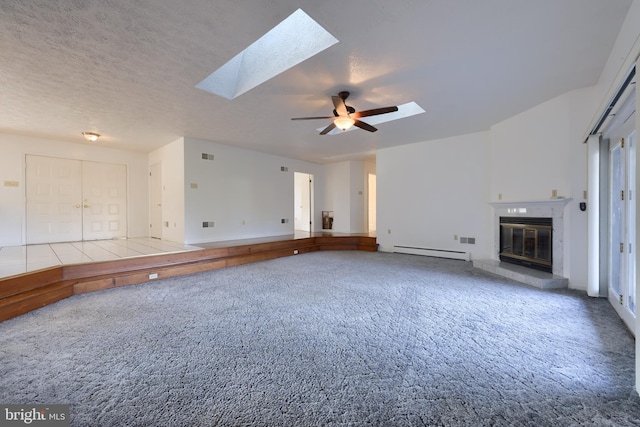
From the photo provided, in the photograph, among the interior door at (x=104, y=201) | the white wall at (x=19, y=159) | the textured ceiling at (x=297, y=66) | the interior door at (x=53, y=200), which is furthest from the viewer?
the interior door at (x=104, y=201)

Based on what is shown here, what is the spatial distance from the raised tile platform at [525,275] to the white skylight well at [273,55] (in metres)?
4.18

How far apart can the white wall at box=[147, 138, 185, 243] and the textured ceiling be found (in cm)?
126

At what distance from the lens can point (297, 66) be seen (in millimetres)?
2852

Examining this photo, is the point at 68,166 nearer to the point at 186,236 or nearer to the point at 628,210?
the point at 186,236

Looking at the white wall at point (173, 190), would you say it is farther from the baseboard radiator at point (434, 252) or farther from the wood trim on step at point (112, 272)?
the baseboard radiator at point (434, 252)

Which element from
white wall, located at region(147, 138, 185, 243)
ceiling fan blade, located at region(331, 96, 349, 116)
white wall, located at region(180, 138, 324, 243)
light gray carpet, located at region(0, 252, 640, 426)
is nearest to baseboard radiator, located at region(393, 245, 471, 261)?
light gray carpet, located at region(0, 252, 640, 426)

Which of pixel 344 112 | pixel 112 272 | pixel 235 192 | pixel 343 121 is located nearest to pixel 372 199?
pixel 235 192

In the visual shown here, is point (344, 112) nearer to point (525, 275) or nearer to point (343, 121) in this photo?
point (343, 121)

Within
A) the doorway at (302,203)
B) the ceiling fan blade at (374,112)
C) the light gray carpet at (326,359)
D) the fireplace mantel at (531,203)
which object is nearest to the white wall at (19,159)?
the light gray carpet at (326,359)

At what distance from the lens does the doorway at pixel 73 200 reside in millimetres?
5812

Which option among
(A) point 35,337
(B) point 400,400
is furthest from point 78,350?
(B) point 400,400

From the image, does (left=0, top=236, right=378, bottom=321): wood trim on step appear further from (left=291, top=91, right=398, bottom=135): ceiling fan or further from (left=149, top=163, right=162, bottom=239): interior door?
(left=291, top=91, right=398, bottom=135): ceiling fan

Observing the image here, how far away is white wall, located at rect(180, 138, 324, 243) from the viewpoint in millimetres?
5941

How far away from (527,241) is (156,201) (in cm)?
860
